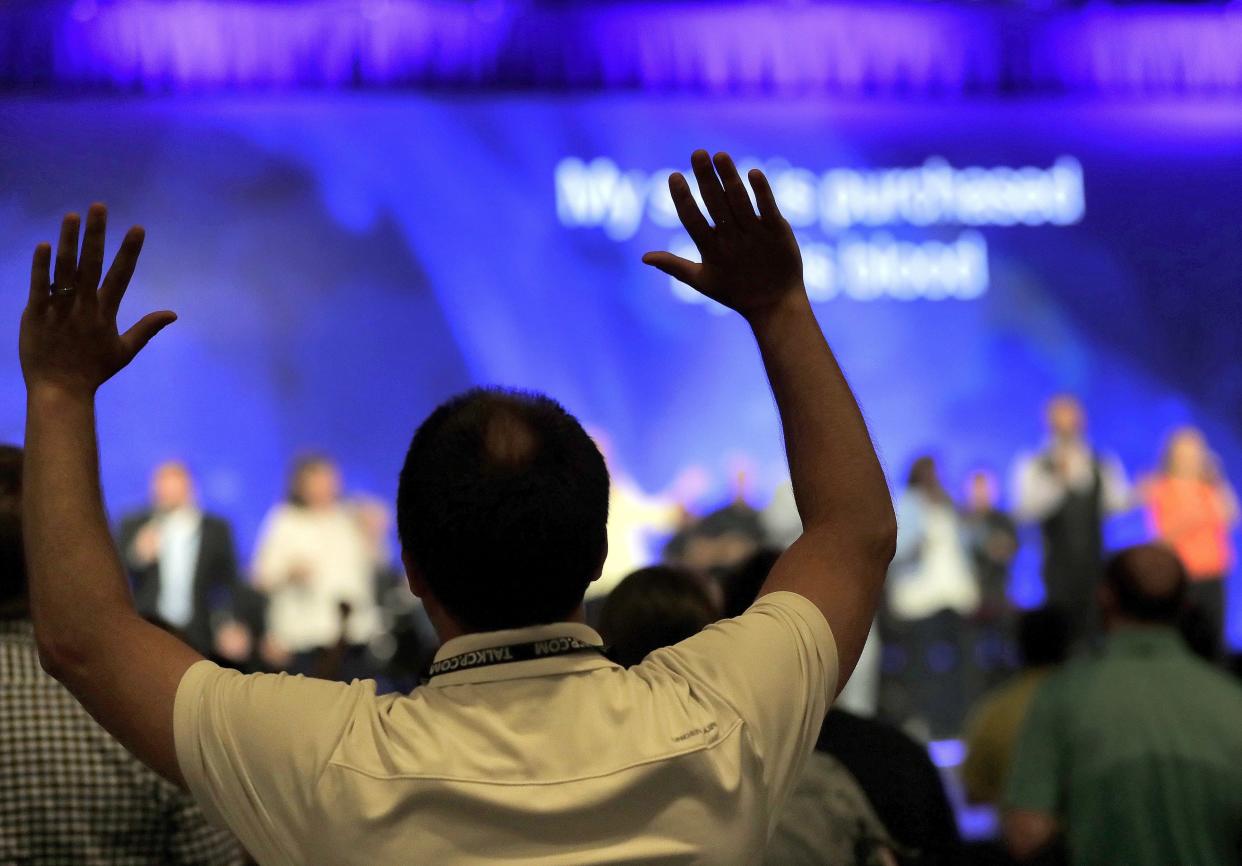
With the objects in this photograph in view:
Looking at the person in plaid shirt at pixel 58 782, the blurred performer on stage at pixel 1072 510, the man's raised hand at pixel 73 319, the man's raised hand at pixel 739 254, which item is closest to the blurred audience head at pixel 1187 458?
the blurred performer on stage at pixel 1072 510

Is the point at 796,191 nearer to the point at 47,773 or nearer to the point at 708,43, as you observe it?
the point at 708,43

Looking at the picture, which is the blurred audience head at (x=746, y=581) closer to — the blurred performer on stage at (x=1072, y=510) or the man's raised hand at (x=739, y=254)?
the man's raised hand at (x=739, y=254)

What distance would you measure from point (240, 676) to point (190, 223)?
321 inches

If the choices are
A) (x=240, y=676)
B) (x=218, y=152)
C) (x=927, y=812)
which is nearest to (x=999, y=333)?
(x=218, y=152)

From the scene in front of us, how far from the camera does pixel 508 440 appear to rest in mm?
1128

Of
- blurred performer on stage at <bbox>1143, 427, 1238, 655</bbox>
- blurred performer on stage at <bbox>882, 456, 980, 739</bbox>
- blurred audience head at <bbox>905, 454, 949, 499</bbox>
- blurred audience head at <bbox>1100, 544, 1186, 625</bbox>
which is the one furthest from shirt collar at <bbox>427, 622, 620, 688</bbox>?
blurred performer on stage at <bbox>1143, 427, 1238, 655</bbox>

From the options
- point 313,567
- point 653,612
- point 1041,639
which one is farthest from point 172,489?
point 653,612

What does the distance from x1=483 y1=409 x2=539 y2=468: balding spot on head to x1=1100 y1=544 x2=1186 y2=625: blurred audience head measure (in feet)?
6.22

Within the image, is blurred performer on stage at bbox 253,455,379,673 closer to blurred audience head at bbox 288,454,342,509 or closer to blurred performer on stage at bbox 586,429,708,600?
blurred audience head at bbox 288,454,342,509

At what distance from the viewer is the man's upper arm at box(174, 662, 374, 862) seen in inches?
41.1

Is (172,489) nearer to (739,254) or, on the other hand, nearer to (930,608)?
(930,608)

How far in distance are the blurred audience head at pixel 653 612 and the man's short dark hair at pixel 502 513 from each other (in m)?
0.78

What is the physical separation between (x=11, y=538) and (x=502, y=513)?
3.30 feet

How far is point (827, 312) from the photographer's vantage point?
356 inches
